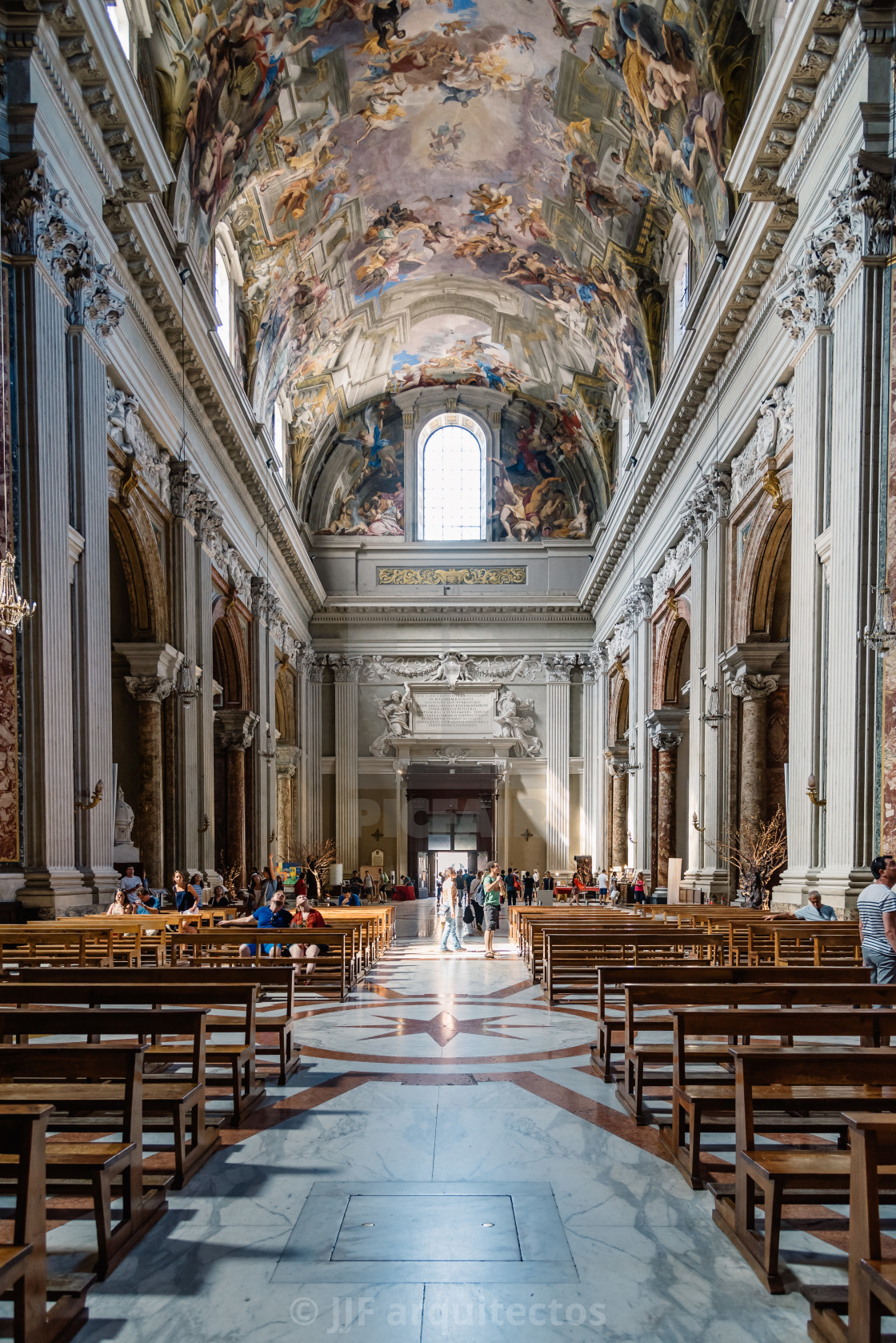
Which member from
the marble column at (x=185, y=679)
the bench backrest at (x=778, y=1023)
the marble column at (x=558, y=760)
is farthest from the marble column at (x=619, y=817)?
the bench backrest at (x=778, y=1023)

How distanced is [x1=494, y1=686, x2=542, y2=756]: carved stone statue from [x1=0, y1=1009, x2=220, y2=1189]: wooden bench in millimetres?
30852

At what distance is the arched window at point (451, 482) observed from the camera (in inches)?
1439

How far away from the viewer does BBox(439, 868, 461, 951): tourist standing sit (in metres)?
17.8

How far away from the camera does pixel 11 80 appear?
11.4 metres

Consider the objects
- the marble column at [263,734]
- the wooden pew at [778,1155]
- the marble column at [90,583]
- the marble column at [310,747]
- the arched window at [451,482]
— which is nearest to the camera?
the wooden pew at [778,1155]

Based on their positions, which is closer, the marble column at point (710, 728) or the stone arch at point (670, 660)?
the marble column at point (710, 728)

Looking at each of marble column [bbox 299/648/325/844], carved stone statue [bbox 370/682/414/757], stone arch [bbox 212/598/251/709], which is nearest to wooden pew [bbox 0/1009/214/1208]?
stone arch [bbox 212/598/251/709]

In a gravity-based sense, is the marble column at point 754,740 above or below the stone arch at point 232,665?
below

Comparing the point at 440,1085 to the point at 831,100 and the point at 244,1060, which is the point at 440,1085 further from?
the point at 831,100

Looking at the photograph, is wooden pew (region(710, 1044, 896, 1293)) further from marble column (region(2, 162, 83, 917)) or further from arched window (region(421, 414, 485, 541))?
arched window (region(421, 414, 485, 541))

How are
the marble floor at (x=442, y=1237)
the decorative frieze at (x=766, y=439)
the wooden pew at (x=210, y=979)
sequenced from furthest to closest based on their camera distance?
the decorative frieze at (x=766, y=439) < the wooden pew at (x=210, y=979) < the marble floor at (x=442, y=1237)

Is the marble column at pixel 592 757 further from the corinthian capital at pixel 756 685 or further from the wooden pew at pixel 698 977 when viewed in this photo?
the wooden pew at pixel 698 977

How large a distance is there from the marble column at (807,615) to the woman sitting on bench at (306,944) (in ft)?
19.1

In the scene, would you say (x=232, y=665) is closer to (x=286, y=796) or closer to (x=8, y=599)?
(x=286, y=796)
